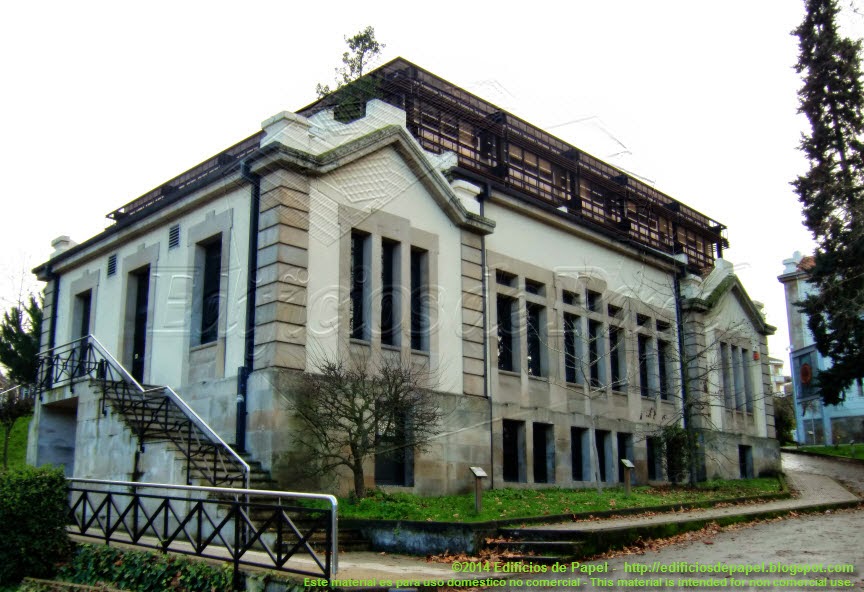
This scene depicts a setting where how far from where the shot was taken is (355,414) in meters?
15.8

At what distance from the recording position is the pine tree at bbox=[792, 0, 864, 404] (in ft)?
100.0

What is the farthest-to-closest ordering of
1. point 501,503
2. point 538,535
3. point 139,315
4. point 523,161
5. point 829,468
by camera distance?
point 829,468
point 523,161
point 139,315
point 501,503
point 538,535

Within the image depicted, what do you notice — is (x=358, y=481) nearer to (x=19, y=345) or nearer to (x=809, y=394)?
(x=19, y=345)

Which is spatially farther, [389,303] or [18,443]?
[18,443]

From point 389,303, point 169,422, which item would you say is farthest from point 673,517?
point 169,422

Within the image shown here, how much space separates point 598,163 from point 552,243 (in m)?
9.22

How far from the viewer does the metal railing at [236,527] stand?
31.6ft

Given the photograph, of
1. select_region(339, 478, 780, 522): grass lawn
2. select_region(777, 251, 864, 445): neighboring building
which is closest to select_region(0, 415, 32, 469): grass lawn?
select_region(339, 478, 780, 522): grass lawn

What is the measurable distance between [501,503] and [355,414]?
12.8ft

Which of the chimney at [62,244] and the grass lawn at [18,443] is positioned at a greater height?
the chimney at [62,244]

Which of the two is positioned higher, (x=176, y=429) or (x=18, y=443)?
(x=18, y=443)

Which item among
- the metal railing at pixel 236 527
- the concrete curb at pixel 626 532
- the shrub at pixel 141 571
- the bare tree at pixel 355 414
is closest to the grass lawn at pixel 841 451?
the concrete curb at pixel 626 532

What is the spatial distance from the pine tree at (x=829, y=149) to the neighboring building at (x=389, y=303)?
5.33m

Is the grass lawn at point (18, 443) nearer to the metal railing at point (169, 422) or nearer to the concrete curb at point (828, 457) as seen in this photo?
the metal railing at point (169, 422)
